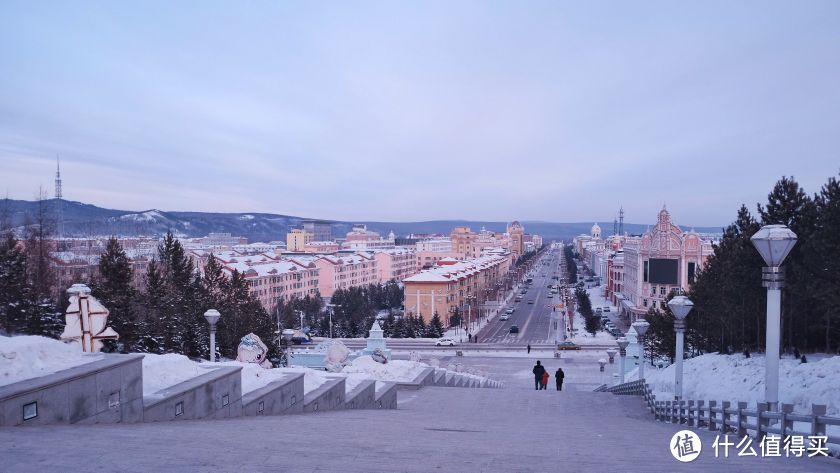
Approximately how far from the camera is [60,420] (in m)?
5.08

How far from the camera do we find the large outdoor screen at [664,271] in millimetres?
53281

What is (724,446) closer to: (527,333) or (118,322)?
(118,322)

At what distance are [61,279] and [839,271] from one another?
2182 inches

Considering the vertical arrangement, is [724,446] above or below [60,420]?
below

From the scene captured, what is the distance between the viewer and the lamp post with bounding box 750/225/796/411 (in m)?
6.27

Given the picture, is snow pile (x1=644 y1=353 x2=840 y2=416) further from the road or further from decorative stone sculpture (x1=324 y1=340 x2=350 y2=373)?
the road

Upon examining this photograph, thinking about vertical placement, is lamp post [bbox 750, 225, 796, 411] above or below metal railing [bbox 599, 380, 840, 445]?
above

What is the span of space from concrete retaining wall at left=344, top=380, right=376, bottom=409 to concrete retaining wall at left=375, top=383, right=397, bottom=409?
0.16 m

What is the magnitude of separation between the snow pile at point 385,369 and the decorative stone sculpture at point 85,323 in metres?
6.13

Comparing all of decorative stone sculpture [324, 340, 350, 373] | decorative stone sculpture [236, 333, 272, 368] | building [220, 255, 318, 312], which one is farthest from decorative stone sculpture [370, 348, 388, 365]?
building [220, 255, 318, 312]

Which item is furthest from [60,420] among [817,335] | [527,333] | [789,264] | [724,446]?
[527,333]

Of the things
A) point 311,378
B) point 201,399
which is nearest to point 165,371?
point 201,399

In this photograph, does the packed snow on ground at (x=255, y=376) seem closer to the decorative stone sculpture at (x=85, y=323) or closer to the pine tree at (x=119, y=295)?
the decorative stone sculpture at (x=85, y=323)

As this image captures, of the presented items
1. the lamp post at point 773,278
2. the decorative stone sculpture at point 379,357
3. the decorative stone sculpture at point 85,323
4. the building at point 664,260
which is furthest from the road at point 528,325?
the lamp post at point 773,278
